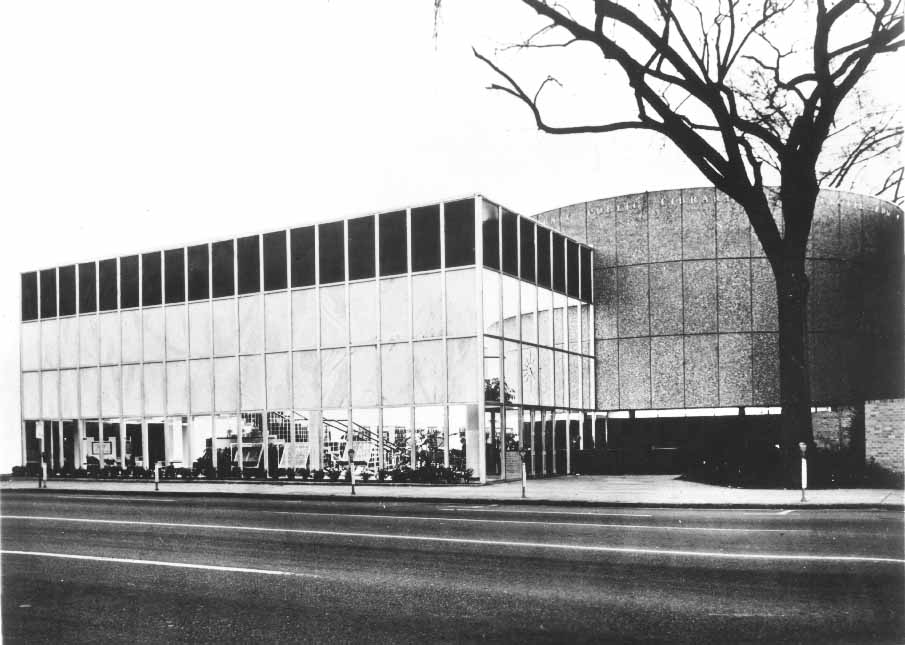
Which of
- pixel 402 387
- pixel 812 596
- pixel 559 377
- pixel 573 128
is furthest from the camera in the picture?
pixel 559 377

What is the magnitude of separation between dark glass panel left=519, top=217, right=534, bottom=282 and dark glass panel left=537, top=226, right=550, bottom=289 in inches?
19.2

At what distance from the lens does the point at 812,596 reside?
8.39 m

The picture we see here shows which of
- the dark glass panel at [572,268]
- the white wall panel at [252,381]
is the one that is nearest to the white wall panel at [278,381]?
the white wall panel at [252,381]

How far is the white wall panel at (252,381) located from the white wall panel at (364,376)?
12.7 feet

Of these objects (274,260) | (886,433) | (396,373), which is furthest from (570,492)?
(274,260)

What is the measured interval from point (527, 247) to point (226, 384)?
1134cm

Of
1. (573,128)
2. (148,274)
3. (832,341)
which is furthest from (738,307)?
(148,274)

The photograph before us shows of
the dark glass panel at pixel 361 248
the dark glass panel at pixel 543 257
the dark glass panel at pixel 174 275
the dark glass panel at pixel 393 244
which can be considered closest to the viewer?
the dark glass panel at pixel 393 244

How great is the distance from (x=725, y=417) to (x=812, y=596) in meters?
25.4

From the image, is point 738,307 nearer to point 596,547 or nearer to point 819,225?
point 819,225

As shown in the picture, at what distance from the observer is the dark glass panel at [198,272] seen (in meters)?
33.2

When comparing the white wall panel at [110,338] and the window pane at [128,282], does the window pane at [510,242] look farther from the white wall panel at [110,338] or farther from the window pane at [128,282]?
the white wall panel at [110,338]

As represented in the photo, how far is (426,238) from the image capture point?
28.1 meters

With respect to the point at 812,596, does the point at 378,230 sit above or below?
above
